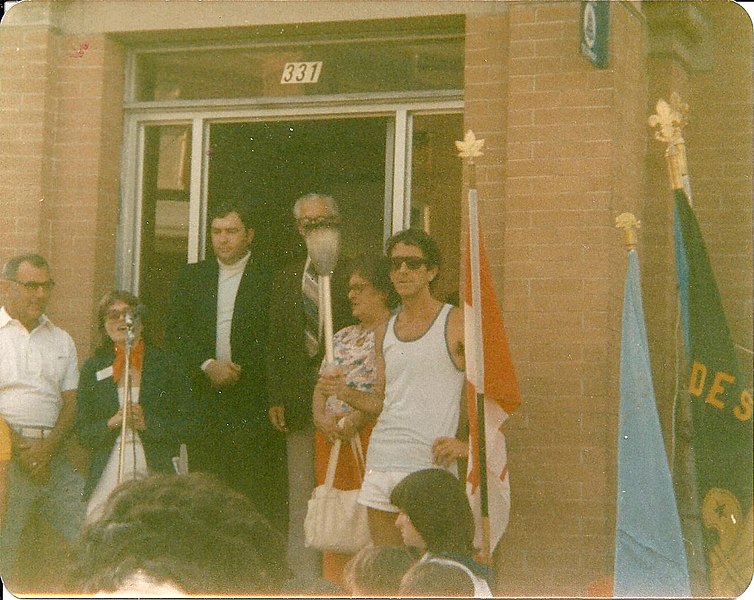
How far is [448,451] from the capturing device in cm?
534

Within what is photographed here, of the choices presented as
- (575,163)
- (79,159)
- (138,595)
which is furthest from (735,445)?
(79,159)

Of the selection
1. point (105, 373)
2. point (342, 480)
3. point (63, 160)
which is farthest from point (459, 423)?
point (63, 160)

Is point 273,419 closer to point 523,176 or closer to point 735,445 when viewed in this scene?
point 523,176

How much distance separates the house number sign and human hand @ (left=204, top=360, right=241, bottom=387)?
138 cm

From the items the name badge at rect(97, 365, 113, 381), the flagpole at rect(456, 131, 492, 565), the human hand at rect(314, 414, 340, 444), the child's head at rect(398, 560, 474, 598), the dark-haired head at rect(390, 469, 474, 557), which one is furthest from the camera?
the name badge at rect(97, 365, 113, 381)

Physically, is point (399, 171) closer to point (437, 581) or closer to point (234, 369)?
point (234, 369)

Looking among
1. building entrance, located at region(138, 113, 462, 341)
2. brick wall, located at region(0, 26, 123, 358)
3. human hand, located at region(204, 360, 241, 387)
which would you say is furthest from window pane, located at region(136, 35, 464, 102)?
human hand, located at region(204, 360, 241, 387)

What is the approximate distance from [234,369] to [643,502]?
196 cm

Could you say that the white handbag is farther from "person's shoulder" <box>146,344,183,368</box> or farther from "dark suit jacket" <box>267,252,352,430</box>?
"person's shoulder" <box>146,344,183,368</box>

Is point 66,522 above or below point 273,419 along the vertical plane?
below

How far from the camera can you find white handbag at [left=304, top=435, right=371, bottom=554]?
5.47m

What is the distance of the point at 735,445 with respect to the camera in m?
A: 5.02

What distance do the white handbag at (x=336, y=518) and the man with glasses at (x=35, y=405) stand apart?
109 cm

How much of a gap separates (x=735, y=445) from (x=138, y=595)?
286 cm
